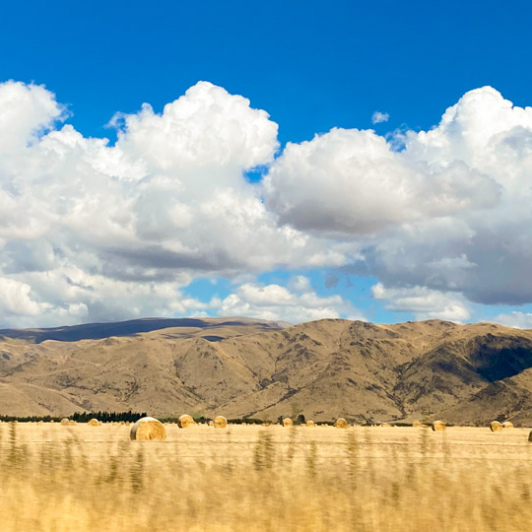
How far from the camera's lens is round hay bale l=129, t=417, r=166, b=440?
4197 centimetres

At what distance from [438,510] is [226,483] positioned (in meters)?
3.14

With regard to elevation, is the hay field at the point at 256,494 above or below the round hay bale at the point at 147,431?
above

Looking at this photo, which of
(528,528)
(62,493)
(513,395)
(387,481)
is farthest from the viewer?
(513,395)

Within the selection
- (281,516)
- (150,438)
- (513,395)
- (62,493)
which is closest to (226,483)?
(281,516)

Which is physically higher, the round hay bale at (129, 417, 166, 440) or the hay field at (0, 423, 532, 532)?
the hay field at (0, 423, 532, 532)

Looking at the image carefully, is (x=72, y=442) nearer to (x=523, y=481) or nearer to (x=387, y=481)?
(x=387, y=481)

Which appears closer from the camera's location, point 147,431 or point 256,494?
point 256,494

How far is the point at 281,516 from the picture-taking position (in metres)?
9.19

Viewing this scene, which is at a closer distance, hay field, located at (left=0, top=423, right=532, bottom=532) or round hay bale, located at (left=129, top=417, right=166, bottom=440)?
hay field, located at (left=0, top=423, right=532, bottom=532)

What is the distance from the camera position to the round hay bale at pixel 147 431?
42.0 m

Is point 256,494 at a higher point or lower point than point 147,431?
higher

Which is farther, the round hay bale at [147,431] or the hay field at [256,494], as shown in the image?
the round hay bale at [147,431]

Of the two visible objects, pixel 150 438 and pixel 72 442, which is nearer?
pixel 72 442

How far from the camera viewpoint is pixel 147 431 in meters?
42.8
